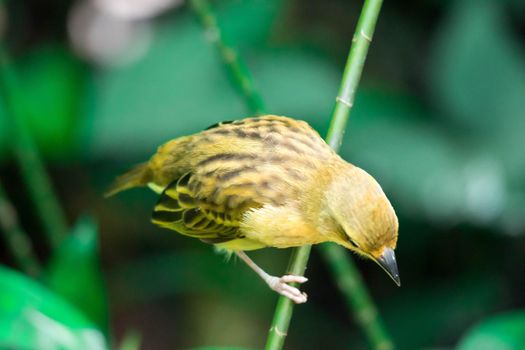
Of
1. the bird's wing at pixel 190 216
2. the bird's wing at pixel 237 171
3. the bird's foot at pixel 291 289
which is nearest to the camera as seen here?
the bird's foot at pixel 291 289

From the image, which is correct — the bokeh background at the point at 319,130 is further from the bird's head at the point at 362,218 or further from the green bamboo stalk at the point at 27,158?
the bird's head at the point at 362,218

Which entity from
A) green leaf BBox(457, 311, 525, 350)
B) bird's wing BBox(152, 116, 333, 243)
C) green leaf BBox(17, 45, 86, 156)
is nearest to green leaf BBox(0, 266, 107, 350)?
bird's wing BBox(152, 116, 333, 243)

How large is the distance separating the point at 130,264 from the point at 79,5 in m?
1.59

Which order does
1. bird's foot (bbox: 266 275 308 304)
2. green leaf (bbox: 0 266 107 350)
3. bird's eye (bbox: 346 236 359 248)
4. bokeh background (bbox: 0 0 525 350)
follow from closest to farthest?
bird's foot (bbox: 266 275 308 304)
bird's eye (bbox: 346 236 359 248)
green leaf (bbox: 0 266 107 350)
bokeh background (bbox: 0 0 525 350)

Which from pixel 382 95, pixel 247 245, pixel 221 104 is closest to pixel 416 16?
pixel 382 95

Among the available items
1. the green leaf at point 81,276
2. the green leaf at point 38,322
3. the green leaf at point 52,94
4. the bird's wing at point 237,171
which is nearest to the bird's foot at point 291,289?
the bird's wing at point 237,171

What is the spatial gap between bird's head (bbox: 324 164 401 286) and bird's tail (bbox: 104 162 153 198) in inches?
30.9

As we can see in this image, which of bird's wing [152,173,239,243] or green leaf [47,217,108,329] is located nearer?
bird's wing [152,173,239,243]

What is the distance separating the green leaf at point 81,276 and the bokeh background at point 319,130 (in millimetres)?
549

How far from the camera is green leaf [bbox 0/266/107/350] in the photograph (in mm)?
2504

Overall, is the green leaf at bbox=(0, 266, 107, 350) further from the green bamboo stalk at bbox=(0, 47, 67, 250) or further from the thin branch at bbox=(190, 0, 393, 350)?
the thin branch at bbox=(190, 0, 393, 350)

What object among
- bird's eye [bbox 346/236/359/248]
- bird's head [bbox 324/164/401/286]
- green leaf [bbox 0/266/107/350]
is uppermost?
bird's head [bbox 324/164/401/286]

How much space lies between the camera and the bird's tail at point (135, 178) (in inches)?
107

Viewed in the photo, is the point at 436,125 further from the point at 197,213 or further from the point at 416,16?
the point at 197,213
